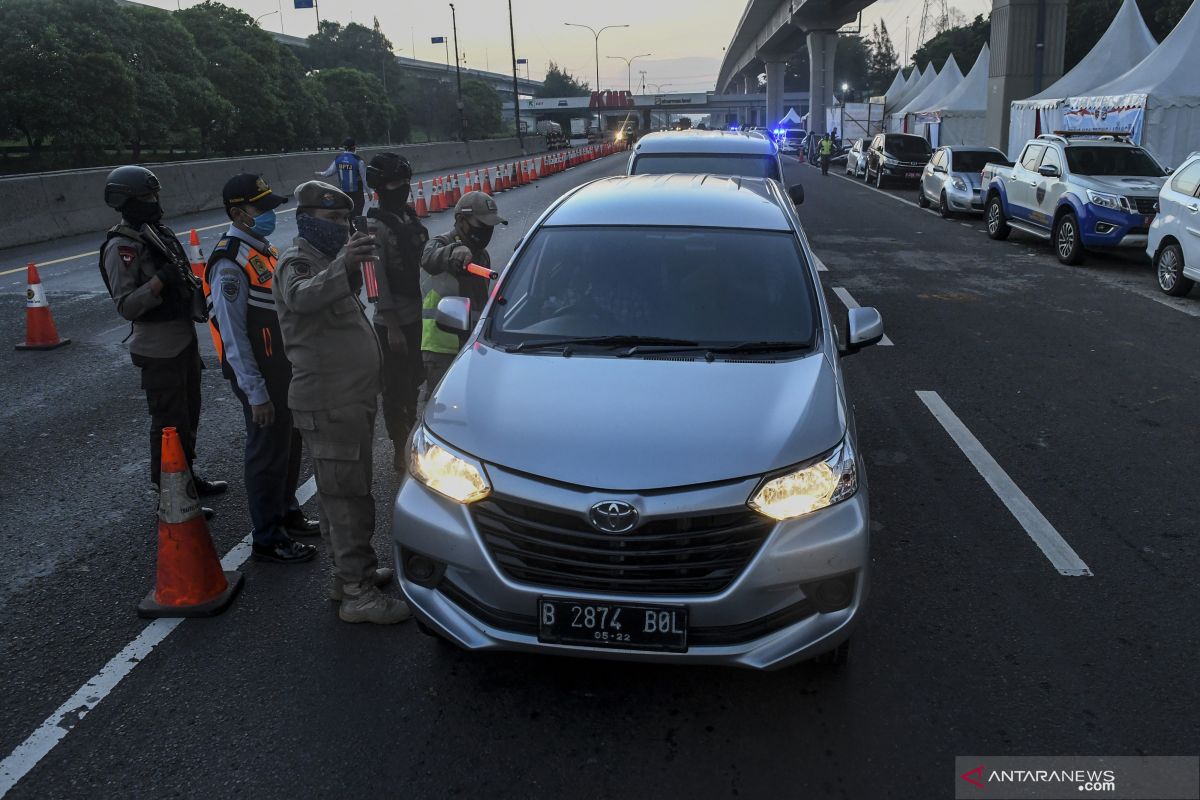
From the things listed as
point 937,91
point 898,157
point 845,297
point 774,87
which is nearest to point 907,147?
point 898,157

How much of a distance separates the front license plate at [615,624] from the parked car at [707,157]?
26.7ft

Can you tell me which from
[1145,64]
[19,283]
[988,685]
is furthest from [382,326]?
[1145,64]

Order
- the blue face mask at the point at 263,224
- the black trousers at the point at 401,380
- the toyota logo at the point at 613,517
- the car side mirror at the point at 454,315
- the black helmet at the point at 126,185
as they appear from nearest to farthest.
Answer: the toyota logo at the point at 613,517 < the blue face mask at the point at 263,224 < the car side mirror at the point at 454,315 < the black helmet at the point at 126,185 < the black trousers at the point at 401,380

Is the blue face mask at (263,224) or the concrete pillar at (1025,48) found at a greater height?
the concrete pillar at (1025,48)

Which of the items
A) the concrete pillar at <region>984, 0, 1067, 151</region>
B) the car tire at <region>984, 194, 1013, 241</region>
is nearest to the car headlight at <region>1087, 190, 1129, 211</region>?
the car tire at <region>984, 194, 1013, 241</region>

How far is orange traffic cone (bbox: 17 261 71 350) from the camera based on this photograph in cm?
895

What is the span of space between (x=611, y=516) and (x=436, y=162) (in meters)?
39.1

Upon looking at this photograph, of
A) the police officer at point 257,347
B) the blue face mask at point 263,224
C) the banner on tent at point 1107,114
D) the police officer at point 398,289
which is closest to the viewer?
the police officer at point 257,347

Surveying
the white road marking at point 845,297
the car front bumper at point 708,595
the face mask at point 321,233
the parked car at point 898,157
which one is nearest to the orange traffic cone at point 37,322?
the face mask at point 321,233

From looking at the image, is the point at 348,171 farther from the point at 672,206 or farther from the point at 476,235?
the point at 672,206

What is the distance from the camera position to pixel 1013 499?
5.26 m

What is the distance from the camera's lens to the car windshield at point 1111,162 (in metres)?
14.0

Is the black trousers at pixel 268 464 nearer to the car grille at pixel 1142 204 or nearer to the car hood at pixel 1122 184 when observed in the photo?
the car grille at pixel 1142 204

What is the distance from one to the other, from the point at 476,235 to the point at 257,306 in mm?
1508
